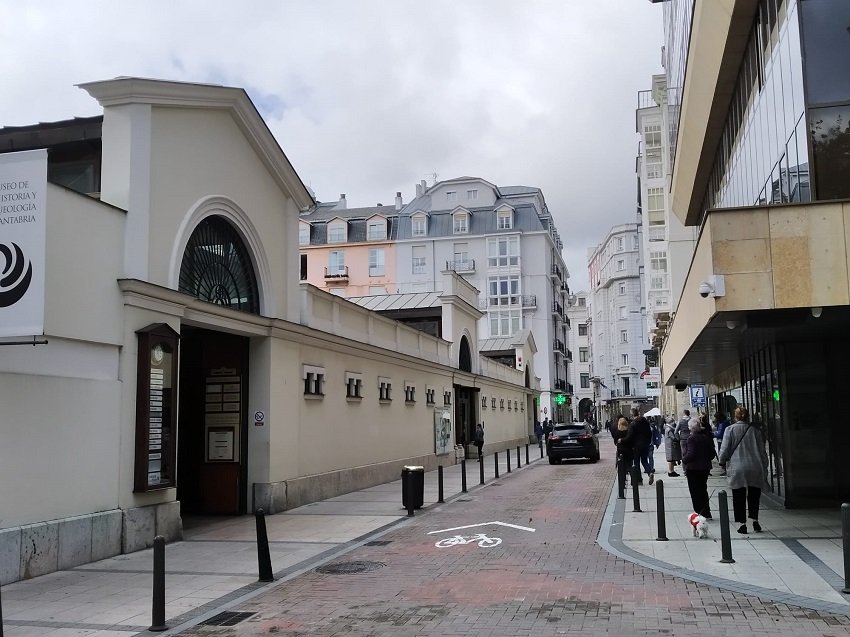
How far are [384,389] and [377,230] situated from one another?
4345cm

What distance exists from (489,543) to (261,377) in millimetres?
6053

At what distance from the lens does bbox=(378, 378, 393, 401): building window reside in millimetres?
22359

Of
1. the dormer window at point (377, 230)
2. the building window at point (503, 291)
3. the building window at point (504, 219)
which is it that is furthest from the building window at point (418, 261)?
the building window at point (504, 219)

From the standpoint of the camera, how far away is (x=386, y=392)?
2289 cm

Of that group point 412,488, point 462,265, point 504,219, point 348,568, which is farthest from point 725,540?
point 504,219

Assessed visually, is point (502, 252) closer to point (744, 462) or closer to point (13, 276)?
point (744, 462)

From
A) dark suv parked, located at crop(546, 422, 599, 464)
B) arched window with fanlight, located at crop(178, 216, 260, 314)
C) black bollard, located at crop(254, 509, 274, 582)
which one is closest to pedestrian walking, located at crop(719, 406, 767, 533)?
black bollard, located at crop(254, 509, 274, 582)

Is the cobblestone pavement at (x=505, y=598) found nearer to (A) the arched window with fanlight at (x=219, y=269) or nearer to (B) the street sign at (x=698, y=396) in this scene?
(A) the arched window with fanlight at (x=219, y=269)

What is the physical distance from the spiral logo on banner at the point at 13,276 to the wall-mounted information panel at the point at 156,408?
2.95 metres

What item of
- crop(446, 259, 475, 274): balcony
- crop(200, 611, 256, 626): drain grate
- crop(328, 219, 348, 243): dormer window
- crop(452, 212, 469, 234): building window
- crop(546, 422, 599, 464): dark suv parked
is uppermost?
crop(452, 212, 469, 234): building window

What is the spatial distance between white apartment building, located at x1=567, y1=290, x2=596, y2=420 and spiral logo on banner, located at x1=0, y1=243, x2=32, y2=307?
8187 cm

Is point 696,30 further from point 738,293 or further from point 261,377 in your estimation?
point 261,377

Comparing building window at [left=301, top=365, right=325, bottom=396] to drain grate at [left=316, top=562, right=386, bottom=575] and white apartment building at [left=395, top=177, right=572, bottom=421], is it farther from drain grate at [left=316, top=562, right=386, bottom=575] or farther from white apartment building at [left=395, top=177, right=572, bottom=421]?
white apartment building at [left=395, top=177, right=572, bottom=421]

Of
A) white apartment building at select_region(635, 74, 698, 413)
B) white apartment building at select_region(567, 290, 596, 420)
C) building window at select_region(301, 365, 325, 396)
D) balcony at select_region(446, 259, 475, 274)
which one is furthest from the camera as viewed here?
white apartment building at select_region(567, 290, 596, 420)
